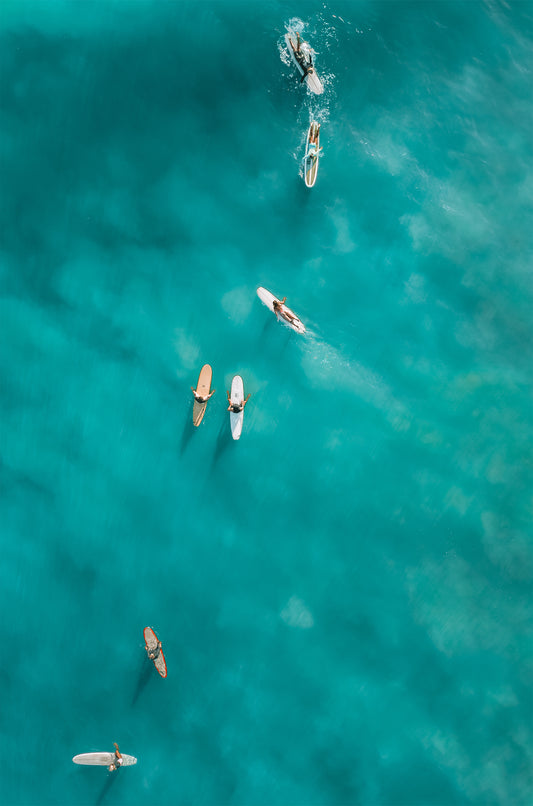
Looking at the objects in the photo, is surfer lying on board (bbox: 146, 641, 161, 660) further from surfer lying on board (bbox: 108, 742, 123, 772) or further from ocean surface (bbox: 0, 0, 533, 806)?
surfer lying on board (bbox: 108, 742, 123, 772)

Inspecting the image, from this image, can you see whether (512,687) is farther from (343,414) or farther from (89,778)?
(89,778)

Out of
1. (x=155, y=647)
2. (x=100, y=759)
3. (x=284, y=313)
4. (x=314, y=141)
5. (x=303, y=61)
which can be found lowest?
(x=100, y=759)

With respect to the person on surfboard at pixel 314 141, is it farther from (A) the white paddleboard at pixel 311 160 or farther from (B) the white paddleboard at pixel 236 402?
(B) the white paddleboard at pixel 236 402

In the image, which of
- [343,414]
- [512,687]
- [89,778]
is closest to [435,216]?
[343,414]

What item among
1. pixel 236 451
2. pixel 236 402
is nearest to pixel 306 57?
pixel 236 402

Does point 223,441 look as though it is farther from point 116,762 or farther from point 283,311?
point 116,762

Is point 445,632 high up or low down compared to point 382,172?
down
